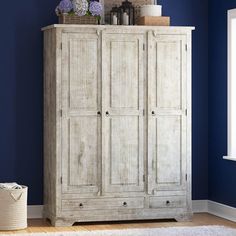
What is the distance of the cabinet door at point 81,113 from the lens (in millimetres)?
6848

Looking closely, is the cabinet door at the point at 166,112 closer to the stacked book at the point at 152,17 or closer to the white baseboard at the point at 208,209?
the stacked book at the point at 152,17

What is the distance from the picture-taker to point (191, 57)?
7.63m

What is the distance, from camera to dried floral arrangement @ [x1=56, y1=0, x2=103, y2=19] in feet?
22.7

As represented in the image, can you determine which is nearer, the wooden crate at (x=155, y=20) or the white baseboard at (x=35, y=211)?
the wooden crate at (x=155, y=20)

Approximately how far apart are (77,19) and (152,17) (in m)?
0.73

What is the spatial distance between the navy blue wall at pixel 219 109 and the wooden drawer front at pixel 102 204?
943 mm

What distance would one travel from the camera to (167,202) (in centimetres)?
713

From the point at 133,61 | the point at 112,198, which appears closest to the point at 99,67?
the point at 133,61

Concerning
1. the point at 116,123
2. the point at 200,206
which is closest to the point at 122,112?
the point at 116,123

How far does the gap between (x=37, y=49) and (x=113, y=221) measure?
1.81 meters

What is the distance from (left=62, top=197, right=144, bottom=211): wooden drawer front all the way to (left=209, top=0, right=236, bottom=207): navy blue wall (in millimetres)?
943

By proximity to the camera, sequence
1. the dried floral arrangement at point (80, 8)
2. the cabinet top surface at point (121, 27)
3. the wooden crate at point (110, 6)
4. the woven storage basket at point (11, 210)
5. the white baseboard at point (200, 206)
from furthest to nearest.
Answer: the white baseboard at point (200, 206) < the wooden crate at point (110, 6) < the dried floral arrangement at point (80, 8) < the cabinet top surface at point (121, 27) < the woven storage basket at point (11, 210)

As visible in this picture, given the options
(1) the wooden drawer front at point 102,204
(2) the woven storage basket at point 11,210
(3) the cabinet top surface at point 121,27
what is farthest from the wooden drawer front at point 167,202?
(3) the cabinet top surface at point 121,27

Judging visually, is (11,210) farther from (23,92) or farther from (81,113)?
(23,92)
